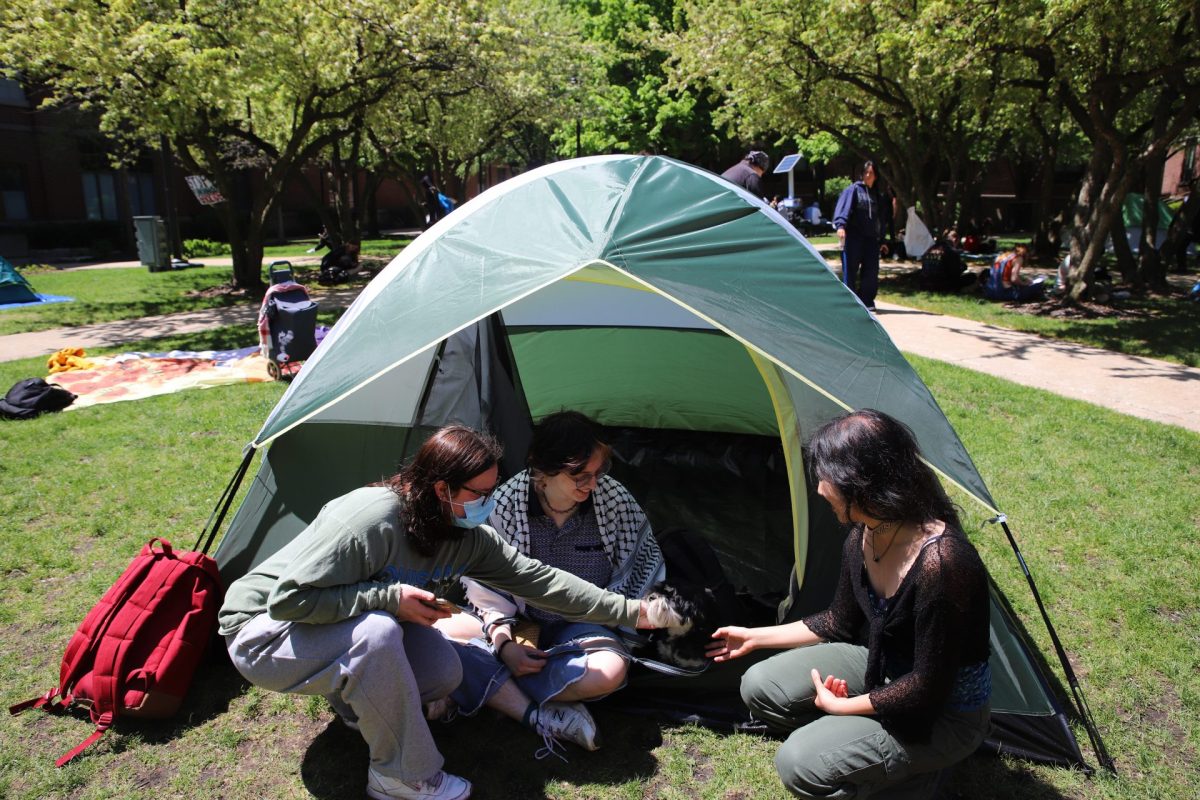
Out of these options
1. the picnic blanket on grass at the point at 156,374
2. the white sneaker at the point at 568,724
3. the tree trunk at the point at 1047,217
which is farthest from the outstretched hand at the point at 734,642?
the tree trunk at the point at 1047,217

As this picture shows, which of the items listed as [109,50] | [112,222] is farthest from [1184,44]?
[112,222]

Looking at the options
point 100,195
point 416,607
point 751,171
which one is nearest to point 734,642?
point 416,607

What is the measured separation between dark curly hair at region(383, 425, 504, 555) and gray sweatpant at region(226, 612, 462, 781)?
0.81ft

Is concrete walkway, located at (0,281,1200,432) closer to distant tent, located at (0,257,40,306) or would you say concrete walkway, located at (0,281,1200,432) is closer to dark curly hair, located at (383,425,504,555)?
distant tent, located at (0,257,40,306)

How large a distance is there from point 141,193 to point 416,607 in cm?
2425

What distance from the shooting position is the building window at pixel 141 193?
22.1 m

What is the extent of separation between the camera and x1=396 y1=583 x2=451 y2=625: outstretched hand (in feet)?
7.46

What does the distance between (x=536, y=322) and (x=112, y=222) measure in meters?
19.5

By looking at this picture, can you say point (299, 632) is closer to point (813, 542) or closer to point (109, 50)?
point (813, 542)

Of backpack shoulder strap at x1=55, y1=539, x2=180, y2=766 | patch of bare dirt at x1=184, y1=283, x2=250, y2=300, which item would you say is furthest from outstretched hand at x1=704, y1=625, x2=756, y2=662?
patch of bare dirt at x1=184, y1=283, x2=250, y2=300

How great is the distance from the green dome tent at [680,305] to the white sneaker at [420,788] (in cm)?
66

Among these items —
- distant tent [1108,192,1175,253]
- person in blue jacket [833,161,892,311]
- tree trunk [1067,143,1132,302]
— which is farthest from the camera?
distant tent [1108,192,1175,253]

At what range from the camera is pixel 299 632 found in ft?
7.41

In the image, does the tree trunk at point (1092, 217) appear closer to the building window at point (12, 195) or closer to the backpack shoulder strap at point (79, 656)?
the backpack shoulder strap at point (79, 656)
